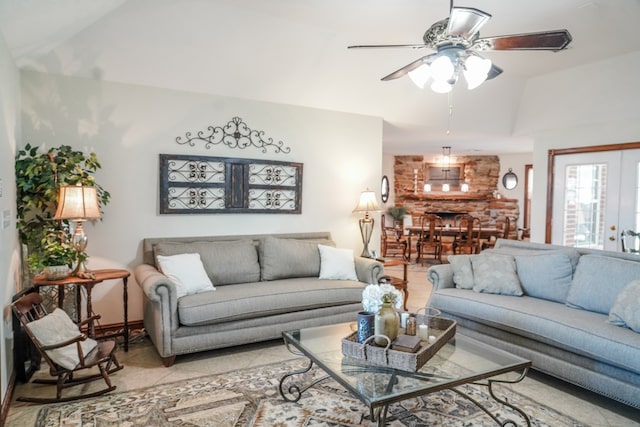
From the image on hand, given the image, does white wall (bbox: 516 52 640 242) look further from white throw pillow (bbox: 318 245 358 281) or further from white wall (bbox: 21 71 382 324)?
white throw pillow (bbox: 318 245 358 281)

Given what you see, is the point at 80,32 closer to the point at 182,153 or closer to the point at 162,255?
the point at 182,153

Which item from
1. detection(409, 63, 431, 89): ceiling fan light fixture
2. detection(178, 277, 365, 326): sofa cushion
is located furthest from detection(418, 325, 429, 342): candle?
detection(409, 63, 431, 89): ceiling fan light fixture

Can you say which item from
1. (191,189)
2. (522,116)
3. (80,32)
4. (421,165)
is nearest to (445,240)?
(421,165)

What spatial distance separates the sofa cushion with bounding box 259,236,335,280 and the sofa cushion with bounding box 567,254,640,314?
2.25m

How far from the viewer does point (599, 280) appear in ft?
9.98

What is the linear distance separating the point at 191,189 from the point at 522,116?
458cm

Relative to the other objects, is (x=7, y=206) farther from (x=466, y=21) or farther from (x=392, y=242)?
(x=392, y=242)

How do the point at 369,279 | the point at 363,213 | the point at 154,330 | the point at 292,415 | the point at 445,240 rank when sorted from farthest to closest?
the point at 445,240
the point at 363,213
the point at 369,279
the point at 154,330
the point at 292,415

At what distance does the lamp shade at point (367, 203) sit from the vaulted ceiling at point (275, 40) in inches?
41.2

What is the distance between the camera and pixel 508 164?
987cm

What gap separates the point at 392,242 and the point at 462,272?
4.79 metres

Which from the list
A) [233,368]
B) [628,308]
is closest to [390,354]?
[233,368]

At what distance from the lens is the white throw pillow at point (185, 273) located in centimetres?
342

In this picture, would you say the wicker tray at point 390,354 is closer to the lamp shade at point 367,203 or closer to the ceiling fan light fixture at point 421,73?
the ceiling fan light fixture at point 421,73
